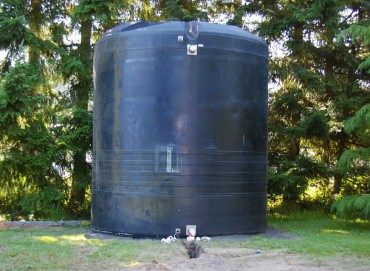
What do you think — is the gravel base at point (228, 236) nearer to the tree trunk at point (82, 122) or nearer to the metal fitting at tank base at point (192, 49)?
the tree trunk at point (82, 122)

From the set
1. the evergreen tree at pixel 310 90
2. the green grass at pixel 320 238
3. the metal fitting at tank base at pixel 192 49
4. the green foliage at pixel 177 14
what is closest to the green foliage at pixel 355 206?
the green grass at pixel 320 238

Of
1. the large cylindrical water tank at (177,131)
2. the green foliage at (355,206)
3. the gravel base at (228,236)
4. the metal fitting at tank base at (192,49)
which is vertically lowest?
the gravel base at (228,236)

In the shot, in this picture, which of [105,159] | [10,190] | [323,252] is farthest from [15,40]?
[323,252]

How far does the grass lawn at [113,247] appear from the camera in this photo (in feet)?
19.6

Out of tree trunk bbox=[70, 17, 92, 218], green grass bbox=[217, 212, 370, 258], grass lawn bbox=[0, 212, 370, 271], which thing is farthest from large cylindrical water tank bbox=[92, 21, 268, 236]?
tree trunk bbox=[70, 17, 92, 218]

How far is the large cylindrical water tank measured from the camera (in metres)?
7.95

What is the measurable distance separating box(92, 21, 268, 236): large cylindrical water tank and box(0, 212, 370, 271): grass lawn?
58 cm

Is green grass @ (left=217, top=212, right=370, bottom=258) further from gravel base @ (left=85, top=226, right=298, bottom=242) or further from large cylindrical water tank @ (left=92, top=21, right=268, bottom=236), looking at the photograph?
large cylindrical water tank @ (left=92, top=21, right=268, bottom=236)

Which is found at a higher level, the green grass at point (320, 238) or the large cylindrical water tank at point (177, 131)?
the large cylindrical water tank at point (177, 131)

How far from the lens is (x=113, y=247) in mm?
6996

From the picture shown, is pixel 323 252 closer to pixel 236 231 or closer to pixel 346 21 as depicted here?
pixel 236 231

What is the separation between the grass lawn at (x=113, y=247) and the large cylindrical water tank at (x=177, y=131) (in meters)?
0.58

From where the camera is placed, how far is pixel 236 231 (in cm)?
831

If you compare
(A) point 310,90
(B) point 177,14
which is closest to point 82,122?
(B) point 177,14
